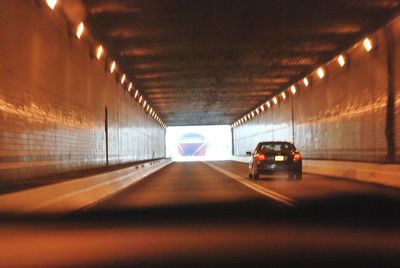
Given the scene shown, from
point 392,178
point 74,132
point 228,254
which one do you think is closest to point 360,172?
point 392,178

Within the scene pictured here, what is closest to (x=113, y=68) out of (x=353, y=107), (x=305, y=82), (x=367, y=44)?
(x=353, y=107)

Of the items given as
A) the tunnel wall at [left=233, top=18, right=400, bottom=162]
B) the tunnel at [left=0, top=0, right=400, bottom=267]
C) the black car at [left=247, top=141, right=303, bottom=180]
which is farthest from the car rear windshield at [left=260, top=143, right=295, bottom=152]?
the tunnel wall at [left=233, top=18, right=400, bottom=162]

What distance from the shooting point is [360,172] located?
2264cm

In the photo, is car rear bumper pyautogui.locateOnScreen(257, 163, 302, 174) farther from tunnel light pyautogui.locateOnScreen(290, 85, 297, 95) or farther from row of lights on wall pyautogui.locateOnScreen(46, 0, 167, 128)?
tunnel light pyautogui.locateOnScreen(290, 85, 297, 95)

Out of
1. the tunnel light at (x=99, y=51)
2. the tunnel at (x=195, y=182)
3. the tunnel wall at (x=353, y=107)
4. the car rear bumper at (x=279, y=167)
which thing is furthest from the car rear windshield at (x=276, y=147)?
the tunnel light at (x=99, y=51)

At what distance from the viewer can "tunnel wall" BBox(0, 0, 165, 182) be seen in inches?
560

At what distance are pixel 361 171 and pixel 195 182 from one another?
6.26 meters

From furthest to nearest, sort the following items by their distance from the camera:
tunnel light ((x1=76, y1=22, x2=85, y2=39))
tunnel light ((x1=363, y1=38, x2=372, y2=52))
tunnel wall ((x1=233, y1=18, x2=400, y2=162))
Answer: tunnel light ((x1=363, y1=38, x2=372, y2=52)) → tunnel wall ((x1=233, y1=18, x2=400, y2=162)) → tunnel light ((x1=76, y1=22, x2=85, y2=39))

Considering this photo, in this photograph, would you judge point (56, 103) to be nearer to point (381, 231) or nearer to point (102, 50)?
point (102, 50)

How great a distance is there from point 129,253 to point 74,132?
1445cm

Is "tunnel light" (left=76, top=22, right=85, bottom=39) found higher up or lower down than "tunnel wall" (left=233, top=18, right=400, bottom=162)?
higher up

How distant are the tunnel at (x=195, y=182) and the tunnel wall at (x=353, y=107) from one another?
0.10 metres

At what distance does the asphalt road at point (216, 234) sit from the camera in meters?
7.19

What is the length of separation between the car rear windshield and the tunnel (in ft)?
0.40
